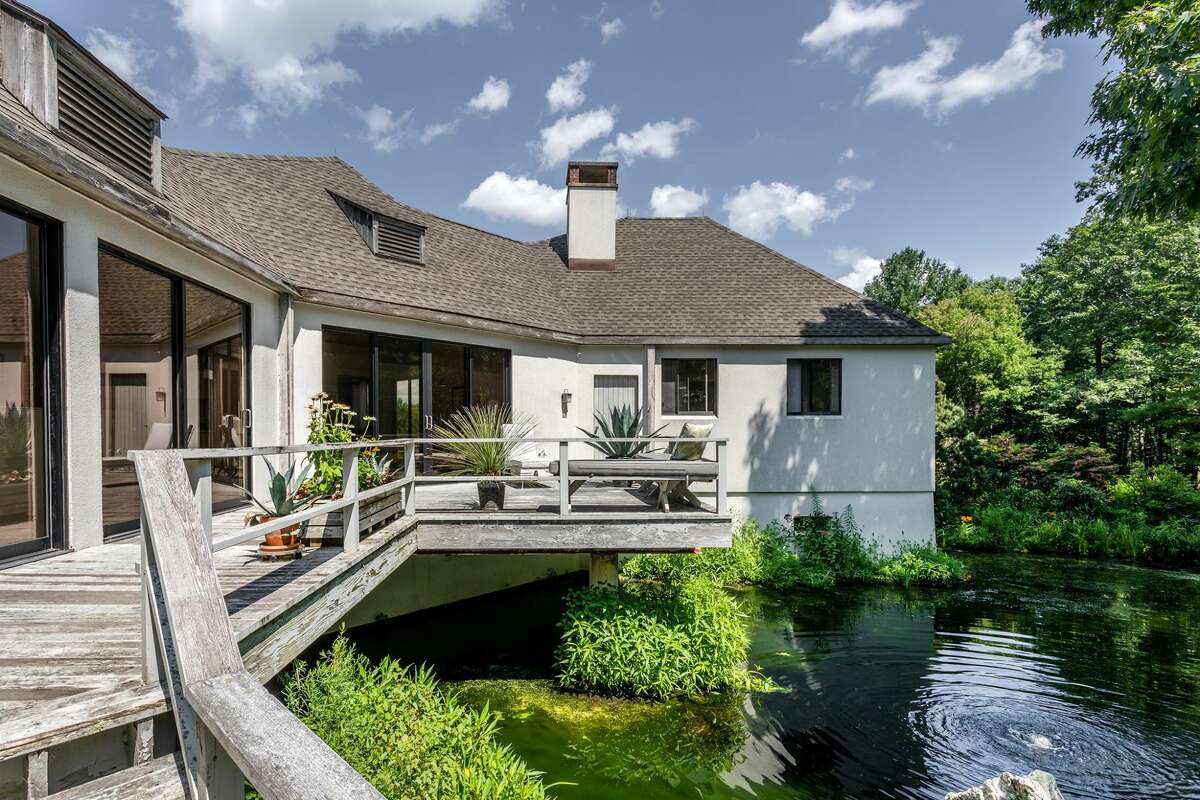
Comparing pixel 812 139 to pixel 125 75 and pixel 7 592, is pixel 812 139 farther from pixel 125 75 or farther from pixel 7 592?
pixel 7 592

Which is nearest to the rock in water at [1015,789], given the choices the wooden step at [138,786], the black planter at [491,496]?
the black planter at [491,496]

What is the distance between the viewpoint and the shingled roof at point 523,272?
9273 millimetres

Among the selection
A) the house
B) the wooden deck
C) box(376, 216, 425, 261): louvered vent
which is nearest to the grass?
the house

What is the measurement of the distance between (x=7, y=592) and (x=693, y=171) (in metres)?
21.6

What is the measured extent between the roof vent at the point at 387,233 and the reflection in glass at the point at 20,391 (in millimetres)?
6622

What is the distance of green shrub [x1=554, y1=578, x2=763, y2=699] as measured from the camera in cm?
725

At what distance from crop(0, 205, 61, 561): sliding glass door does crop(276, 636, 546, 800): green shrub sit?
227cm

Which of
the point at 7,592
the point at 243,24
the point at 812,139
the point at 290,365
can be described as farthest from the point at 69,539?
the point at 812,139

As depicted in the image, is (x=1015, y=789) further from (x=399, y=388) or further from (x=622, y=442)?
(x=399, y=388)

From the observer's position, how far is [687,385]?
43.5 ft

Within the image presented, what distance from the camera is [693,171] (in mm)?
21594

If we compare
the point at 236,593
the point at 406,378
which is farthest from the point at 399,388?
the point at 236,593

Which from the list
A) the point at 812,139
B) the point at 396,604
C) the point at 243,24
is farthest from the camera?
the point at 812,139

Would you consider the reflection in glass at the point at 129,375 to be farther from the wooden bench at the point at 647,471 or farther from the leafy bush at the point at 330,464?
the wooden bench at the point at 647,471
